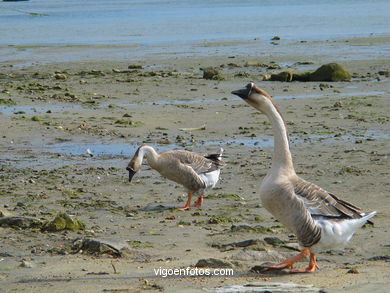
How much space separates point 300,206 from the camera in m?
6.63

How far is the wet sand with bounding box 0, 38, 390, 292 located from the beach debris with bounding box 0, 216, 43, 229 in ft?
0.36

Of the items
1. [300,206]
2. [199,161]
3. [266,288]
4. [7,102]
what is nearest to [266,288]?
[266,288]

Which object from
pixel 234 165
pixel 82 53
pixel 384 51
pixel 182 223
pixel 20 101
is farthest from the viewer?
pixel 82 53

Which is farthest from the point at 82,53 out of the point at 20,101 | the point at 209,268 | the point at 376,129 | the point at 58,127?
the point at 209,268

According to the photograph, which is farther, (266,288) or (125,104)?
(125,104)

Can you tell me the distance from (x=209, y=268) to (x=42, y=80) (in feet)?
58.1

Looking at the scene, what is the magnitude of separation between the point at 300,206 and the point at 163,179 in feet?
18.1

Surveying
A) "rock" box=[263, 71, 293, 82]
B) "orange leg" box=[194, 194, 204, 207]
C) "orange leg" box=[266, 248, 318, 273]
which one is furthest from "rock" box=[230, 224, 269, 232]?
"rock" box=[263, 71, 293, 82]

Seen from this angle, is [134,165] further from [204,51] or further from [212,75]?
[204,51]

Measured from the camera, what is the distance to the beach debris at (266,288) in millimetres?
5934

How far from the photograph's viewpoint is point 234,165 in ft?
A: 41.1

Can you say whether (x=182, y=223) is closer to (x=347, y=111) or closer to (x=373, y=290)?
(x=373, y=290)

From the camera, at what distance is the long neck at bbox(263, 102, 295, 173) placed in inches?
269

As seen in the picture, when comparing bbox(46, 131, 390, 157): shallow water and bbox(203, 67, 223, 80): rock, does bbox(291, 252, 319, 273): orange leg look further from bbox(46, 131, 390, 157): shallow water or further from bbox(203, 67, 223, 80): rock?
bbox(203, 67, 223, 80): rock
